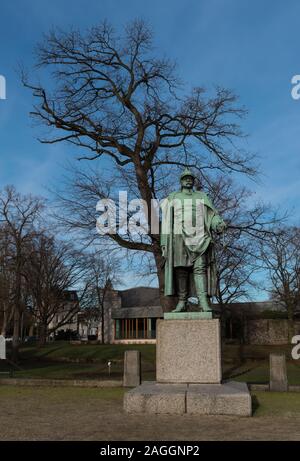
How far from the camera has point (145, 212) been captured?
19.5 metres

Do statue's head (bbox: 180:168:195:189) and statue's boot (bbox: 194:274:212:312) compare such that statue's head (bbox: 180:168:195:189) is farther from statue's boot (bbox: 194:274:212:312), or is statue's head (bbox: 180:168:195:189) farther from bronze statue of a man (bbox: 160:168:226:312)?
statue's boot (bbox: 194:274:212:312)

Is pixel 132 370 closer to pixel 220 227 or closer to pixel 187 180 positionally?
pixel 220 227

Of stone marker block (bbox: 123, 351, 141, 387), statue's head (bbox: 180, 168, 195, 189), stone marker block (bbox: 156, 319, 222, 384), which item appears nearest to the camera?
stone marker block (bbox: 156, 319, 222, 384)

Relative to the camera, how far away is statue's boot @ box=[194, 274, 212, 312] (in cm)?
921

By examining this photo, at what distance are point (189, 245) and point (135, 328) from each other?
54203 mm

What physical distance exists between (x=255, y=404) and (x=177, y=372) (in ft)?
5.93

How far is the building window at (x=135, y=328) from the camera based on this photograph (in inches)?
2391

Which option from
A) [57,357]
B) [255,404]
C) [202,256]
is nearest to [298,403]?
[255,404]

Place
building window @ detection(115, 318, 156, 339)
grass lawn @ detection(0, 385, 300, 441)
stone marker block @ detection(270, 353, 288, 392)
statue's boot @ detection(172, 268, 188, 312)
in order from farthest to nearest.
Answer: building window @ detection(115, 318, 156, 339)
stone marker block @ detection(270, 353, 288, 392)
statue's boot @ detection(172, 268, 188, 312)
grass lawn @ detection(0, 385, 300, 441)

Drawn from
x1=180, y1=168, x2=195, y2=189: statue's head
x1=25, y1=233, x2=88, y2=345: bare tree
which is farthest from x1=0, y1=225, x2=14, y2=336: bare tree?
x1=180, y1=168, x2=195, y2=189: statue's head

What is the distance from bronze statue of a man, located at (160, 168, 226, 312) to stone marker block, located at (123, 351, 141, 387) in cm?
619

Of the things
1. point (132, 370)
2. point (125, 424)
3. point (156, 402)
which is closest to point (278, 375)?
point (132, 370)

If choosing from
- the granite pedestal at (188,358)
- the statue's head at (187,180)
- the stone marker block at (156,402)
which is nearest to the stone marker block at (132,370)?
the granite pedestal at (188,358)
